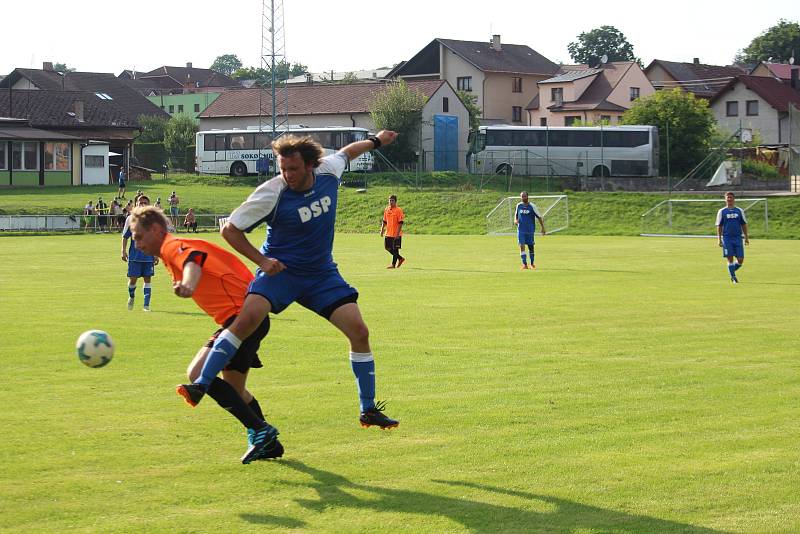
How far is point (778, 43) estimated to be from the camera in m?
143

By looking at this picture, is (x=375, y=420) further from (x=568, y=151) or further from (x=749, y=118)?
(x=749, y=118)

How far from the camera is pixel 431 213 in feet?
191

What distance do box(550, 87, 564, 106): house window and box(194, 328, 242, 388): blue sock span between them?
3627 inches

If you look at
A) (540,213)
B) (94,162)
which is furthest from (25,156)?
(540,213)

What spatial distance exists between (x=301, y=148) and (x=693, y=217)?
47291 millimetres

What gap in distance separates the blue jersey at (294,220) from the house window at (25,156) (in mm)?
65458

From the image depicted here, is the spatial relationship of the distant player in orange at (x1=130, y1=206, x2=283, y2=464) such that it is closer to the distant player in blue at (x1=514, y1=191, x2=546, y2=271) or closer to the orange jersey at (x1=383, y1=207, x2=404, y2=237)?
the distant player in blue at (x1=514, y1=191, x2=546, y2=271)

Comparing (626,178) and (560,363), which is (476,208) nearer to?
(626,178)

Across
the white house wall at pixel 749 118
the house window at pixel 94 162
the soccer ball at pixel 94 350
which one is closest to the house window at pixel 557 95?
the white house wall at pixel 749 118

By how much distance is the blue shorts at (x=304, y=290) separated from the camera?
25.1ft

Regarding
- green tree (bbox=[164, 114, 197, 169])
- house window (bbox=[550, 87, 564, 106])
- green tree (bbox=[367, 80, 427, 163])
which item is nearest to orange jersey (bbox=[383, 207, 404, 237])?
green tree (bbox=[367, 80, 427, 163])

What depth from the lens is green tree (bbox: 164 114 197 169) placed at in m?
87.8

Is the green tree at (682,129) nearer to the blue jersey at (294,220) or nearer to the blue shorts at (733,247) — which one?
the blue shorts at (733,247)

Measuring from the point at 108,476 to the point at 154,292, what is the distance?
16.0 meters
